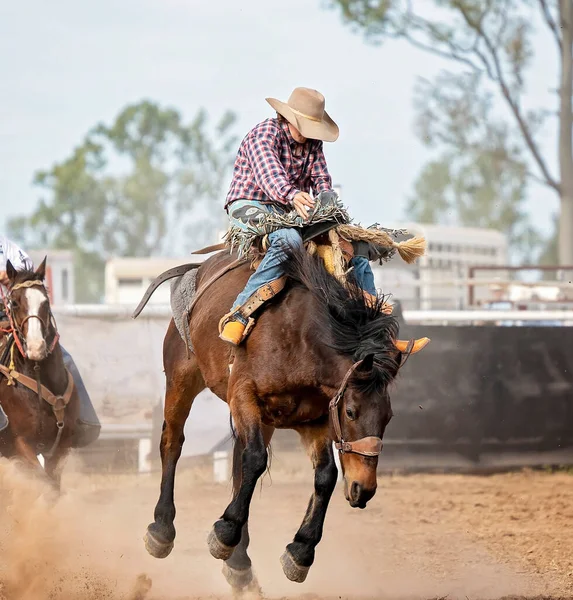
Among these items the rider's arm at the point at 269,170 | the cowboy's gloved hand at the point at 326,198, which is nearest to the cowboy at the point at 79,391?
the rider's arm at the point at 269,170

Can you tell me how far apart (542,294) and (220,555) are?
1104 centimetres

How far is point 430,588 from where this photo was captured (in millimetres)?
5496

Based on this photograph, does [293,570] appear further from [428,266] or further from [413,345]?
[428,266]

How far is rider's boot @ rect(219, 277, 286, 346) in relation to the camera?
4762 mm

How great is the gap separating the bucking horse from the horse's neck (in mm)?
2054

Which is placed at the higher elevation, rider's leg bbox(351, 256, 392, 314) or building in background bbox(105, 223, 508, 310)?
rider's leg bbox(351, 256, 392, 314)

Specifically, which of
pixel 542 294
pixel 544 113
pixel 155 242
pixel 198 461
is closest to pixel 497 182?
pixel 155 242

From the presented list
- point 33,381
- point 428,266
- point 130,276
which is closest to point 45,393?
point 33,381

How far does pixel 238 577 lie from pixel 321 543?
5.08 feet

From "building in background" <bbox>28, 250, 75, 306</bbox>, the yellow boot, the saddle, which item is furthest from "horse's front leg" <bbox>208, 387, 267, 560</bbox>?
"building in background" <bbox>28, 250, 75, 306</bbox>

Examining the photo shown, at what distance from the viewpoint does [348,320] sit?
182 inches

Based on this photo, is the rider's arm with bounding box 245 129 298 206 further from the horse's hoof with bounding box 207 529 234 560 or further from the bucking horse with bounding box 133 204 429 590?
the horse's hoof with bounding box 207 529 234 560

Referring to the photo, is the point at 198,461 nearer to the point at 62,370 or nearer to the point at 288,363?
the point at 62,370

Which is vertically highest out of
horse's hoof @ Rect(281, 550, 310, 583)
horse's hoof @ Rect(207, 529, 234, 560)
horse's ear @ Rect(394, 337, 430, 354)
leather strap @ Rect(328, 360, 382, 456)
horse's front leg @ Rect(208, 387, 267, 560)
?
horse's ear @ Rect(394, 337, 430, 354)
